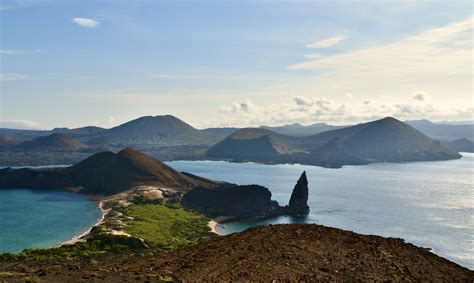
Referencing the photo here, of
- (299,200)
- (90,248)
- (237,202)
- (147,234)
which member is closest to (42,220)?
(147,234)

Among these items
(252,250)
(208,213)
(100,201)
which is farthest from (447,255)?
(100,201)

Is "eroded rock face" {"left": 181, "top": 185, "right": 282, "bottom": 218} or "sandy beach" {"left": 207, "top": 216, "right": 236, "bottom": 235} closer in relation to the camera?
"sandy beach" {"left": 207, "top": 216, "right": 236, "bottom": 235}

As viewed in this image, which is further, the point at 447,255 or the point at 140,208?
the point at 140,208

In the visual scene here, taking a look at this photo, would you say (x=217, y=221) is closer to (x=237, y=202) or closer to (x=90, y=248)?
(x=237, y=202)

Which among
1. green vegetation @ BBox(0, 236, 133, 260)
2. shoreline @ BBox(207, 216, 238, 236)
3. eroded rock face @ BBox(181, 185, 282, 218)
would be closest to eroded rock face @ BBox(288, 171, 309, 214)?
eroded rock face @ BBox(181, 185, 282, 218)

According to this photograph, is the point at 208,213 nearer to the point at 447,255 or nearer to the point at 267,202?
the point at 267,202

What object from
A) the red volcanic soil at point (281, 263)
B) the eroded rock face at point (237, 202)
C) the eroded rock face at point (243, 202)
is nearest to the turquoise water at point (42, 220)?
the eroded rock face at point (243, 202)

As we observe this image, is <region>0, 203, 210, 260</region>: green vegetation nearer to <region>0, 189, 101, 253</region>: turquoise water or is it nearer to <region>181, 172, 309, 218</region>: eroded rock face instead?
<region>181, 172, 309, 218</region>: eroded rock face
